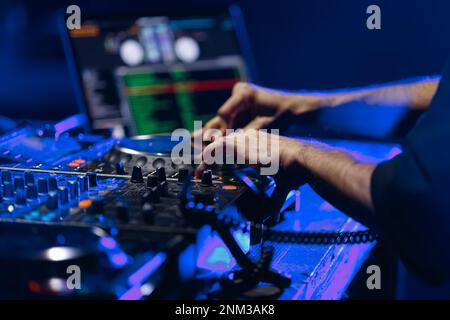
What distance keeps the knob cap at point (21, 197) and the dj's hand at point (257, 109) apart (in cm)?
69

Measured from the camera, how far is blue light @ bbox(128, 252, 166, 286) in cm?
90

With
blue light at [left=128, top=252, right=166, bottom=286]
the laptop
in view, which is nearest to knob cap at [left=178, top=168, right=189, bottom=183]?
blue light at [left=128, top=252, right=166, bottom=286]

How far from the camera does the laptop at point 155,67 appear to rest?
1809 mm

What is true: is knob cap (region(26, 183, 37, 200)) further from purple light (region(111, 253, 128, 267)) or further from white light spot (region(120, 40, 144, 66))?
white light spot (region(120, 40, 144, 66))

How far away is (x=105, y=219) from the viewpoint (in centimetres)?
104

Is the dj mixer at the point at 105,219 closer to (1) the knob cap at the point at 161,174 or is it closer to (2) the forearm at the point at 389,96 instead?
(1) the knob cap at the point at 161,174

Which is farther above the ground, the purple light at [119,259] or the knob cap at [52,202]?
the knob cap at [52,202]

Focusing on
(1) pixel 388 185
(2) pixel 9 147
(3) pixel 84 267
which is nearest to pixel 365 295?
(1) pixel 388 185

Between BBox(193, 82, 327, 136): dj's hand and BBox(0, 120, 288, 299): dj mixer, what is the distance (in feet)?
1.06

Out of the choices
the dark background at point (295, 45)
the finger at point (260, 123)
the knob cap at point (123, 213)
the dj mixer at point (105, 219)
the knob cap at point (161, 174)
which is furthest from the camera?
the dark background at point (295, 45)

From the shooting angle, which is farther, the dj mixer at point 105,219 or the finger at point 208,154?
the finger at point 208,154

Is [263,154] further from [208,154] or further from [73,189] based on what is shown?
[73,189]

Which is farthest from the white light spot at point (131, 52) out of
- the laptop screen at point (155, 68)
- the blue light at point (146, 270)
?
the blue light at point (146, 270)
